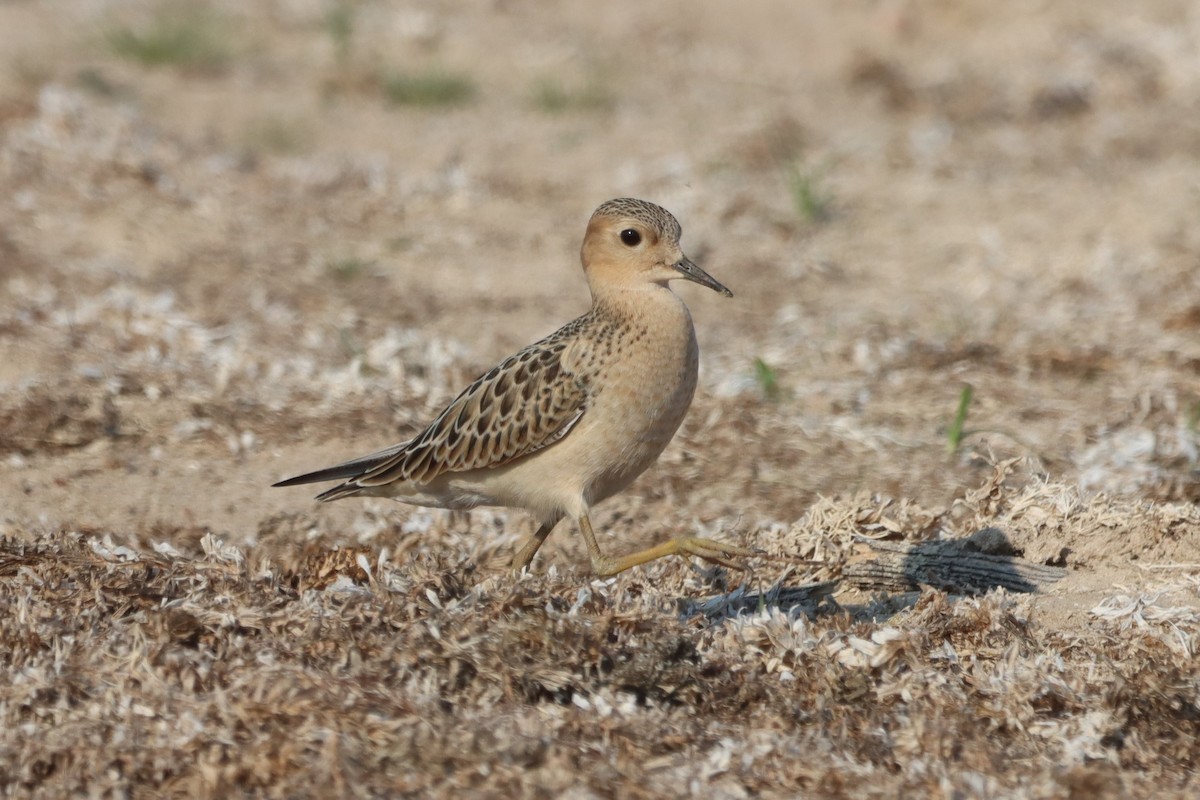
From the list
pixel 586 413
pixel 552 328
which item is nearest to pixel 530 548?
pixel 586 413

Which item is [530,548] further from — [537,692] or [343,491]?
[537,692]

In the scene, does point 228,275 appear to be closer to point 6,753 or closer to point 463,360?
point 463,360

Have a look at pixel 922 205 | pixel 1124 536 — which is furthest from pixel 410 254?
pixel 1124 536

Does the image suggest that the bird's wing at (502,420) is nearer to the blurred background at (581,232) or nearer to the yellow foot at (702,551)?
the yellow foot at (702,551)

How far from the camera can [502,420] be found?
515 centimetres

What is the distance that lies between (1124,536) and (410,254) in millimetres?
5525

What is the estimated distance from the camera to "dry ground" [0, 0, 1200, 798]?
13.3ft

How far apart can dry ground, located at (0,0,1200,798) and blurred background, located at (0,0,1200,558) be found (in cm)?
4

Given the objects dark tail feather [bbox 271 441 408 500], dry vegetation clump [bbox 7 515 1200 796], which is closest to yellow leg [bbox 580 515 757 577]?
dry vegetation clump [bbox 7 515 1200 796]

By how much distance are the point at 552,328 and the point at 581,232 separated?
5.66 feet

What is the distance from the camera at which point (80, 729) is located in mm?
3938

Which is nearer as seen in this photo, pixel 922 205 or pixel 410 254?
pixel 410 254

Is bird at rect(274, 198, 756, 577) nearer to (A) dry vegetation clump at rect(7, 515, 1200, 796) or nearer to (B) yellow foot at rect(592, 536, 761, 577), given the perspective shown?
(B) yellow foot at rect(592, 536, 761, 577)

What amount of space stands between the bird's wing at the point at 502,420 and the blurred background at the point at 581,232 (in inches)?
36.8
